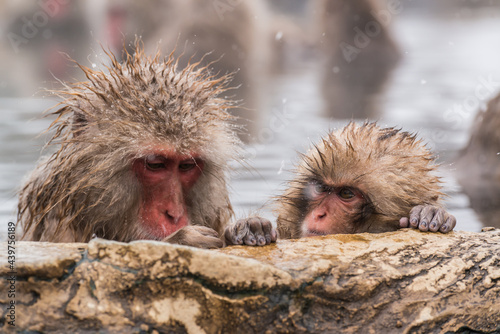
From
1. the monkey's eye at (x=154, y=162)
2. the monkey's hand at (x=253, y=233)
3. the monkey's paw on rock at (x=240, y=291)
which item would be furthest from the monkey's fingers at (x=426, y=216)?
the monkey's eye at (x=154, y=162)

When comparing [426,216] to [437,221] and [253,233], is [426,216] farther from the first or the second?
[253,233]

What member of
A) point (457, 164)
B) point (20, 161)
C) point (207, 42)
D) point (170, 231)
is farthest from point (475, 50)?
point (170, 231)

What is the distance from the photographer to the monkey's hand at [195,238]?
345 centimetres

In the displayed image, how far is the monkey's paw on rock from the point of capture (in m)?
2.84

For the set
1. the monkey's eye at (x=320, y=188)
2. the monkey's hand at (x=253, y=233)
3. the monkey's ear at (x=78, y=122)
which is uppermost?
the monkey's ear at (x=78, y=122)

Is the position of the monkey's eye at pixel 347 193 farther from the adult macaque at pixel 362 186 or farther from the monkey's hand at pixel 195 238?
the monkey's hand at pixel 195 238

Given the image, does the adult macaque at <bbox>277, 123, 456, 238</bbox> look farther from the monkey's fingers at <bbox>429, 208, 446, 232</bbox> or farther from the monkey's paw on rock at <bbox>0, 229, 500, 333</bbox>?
the monkey's paw on rock at <bbox>0, 229, 500, 333</bbox>

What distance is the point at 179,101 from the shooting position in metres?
3.94

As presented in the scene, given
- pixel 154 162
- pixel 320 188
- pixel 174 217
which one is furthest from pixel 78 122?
pixel 320 188

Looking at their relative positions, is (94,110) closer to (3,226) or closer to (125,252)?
(125,252)

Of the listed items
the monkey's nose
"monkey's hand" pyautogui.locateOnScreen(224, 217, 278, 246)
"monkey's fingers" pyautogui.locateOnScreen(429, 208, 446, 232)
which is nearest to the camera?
"monkey's hand" pyautogui.locateOnScreen(224, 217, 278, 246)

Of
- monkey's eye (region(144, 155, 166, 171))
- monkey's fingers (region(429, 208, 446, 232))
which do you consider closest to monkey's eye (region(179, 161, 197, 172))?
monkey's eye (region(144, 155, 166, 171))

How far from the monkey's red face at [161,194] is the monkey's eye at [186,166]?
37 mm

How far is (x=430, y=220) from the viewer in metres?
3.71
